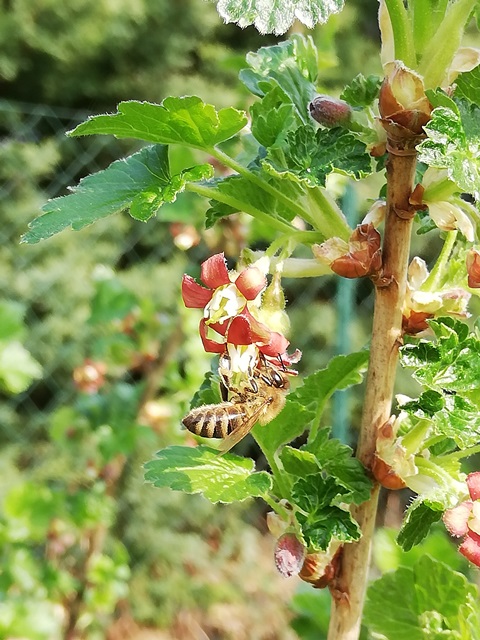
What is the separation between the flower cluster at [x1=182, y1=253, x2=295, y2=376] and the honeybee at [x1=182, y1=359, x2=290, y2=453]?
3 centimetres

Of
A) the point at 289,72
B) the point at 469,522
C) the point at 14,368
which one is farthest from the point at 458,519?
the point at 14,368

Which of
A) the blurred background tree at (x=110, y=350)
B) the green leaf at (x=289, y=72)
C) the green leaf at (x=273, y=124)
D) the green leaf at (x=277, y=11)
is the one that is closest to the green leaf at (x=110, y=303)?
the blurred background tree at (x=110, y=350)

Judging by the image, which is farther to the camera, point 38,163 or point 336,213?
point 38,163

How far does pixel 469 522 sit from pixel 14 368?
1203 millimetres

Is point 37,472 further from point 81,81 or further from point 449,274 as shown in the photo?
point 449,274

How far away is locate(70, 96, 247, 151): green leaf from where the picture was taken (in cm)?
45

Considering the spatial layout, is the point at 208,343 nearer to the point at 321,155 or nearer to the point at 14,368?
the point at 321,155

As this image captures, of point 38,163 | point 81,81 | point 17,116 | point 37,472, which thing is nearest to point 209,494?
point 37,472

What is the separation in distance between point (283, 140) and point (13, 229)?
2.98 meters

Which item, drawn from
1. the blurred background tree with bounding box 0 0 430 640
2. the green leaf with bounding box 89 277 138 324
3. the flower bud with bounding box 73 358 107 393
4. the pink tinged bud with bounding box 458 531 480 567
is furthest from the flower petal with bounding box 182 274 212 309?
the flower bud with bounding box 73 358 107 393

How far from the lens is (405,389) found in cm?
361

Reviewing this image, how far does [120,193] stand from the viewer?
1.57 feet

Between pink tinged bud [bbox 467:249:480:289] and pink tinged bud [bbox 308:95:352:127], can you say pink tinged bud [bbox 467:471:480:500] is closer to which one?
pink tinged bud [bbox 467:249:480:289]

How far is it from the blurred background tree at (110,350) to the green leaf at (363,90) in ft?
3.22
